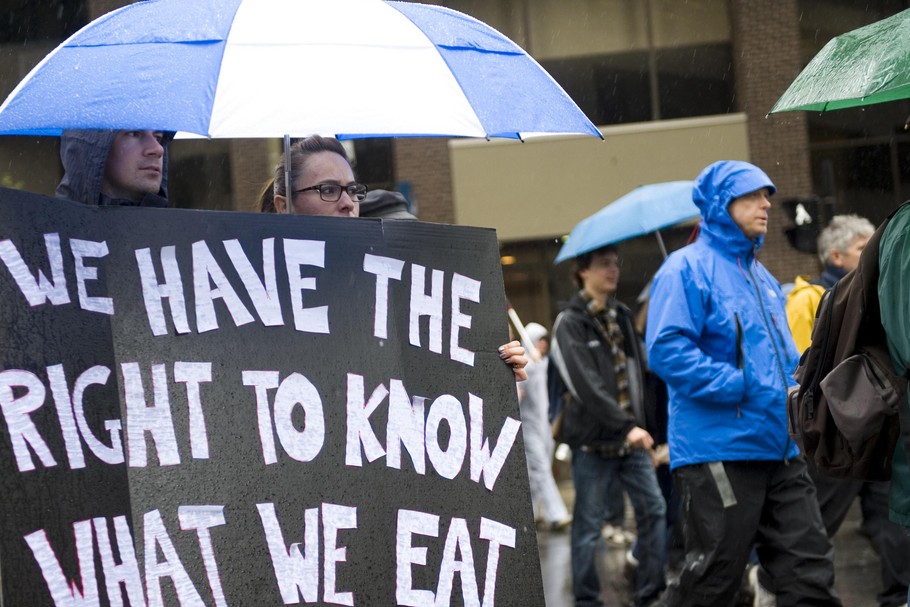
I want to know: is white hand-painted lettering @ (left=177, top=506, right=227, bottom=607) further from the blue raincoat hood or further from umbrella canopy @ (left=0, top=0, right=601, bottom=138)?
the blue raincoat hood

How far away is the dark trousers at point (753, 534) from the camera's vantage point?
5.20 meters

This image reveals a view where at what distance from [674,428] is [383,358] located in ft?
8.62

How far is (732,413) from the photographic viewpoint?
17.7ft

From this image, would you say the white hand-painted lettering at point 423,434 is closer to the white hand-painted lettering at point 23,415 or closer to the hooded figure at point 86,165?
the white hand-painted lettering at point 23,415

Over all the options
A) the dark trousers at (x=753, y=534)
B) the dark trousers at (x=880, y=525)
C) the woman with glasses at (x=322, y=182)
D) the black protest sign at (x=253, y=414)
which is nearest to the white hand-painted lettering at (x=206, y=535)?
the black protest sign at (x=253, y=414)

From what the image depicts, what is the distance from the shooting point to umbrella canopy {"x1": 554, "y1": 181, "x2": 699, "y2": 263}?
8.02 metres

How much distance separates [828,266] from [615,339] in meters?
1.29

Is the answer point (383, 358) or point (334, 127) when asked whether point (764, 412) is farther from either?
point (334, 127)

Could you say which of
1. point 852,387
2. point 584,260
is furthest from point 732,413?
point 584,260

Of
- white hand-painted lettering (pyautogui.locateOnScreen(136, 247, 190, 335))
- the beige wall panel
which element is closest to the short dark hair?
white hand-painted lettering (pyautogui.locateOnScreen(136, 247, 190, 335))

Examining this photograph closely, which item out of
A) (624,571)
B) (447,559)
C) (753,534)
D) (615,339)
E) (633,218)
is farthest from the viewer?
(624,571)

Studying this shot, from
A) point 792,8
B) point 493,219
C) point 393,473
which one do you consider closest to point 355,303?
point 393,473

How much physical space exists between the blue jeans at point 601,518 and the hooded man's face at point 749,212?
2238 millimetres

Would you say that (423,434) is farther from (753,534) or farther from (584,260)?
(584,260)
